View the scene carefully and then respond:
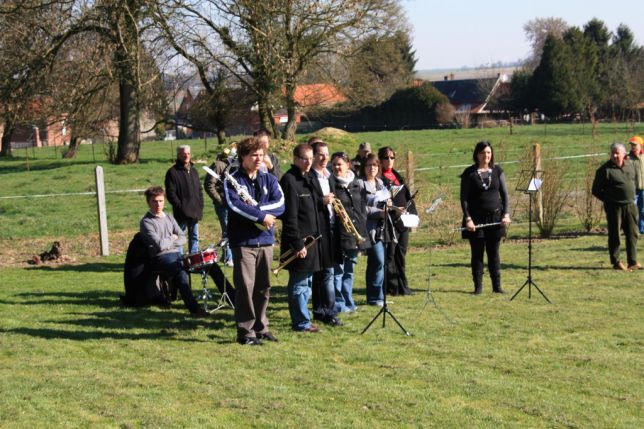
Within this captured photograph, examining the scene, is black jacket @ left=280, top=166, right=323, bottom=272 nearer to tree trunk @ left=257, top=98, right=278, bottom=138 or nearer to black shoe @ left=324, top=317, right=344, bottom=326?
black shoe @ left=324, top=317, right=344, bottom=326

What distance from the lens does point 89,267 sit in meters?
14.9

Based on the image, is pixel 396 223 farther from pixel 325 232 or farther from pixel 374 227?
pixel 325 232

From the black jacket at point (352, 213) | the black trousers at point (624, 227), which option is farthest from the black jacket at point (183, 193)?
the black trousers at point (624, 227)

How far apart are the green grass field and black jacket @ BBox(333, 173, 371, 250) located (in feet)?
2.80

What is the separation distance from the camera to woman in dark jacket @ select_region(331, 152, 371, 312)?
9766 millimetres

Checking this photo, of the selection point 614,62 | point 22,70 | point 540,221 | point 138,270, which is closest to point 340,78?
point 22,70

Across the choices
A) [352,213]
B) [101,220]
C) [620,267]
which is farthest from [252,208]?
[101,220]

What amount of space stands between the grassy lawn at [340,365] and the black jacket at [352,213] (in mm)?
860

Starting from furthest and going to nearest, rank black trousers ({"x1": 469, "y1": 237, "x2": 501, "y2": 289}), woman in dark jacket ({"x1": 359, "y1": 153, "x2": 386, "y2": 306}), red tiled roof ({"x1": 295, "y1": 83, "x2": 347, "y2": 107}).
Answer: red tiled roof ({"x1": 295, "y1": 83, "x2": 347, "y2": 107}) → black trousers ({"x1": 469, "y1": 237, "x2": 501, "y2": 289}) → woman in dark jacket ({"x1": 359, "y1": 153, "x2": 386, "y2": 306})

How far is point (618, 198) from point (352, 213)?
5.45 metres

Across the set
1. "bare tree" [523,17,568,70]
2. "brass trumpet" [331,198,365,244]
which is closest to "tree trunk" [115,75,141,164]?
"brass trumpet" [331,198,365,244]

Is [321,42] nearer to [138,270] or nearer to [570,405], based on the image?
[138,270]

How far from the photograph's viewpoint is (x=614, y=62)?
73.4 m

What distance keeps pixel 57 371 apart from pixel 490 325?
4.43m
